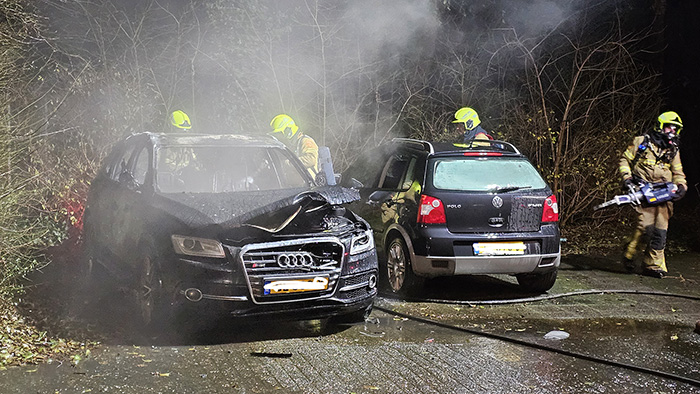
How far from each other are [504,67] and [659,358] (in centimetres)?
1105

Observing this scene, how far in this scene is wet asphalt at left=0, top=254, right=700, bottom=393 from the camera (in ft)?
16.8

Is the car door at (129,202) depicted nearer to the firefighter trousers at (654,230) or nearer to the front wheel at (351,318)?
the front wheel at (351,318)

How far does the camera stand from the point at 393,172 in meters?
8.73

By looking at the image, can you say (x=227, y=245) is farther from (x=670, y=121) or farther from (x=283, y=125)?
(x=670, y=121)

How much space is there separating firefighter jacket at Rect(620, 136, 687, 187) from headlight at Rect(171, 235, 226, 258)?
5.94m

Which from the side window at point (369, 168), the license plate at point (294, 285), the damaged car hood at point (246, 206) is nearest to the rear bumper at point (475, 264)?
the damaged car hood at point (246, 206)

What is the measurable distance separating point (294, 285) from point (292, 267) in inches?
5.8

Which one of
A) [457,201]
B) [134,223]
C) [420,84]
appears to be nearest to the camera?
[134,223]

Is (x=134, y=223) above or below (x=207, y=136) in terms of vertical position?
below

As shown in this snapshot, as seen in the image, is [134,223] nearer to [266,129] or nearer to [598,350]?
[598,350]

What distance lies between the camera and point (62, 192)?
1064cm

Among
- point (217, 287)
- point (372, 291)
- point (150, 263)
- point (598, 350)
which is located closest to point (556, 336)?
point (598, 350)

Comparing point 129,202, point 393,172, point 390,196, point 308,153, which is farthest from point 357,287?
point 308,153

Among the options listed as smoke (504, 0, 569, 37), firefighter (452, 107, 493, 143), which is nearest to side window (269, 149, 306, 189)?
firefighter (452, 107, 493, 143)
